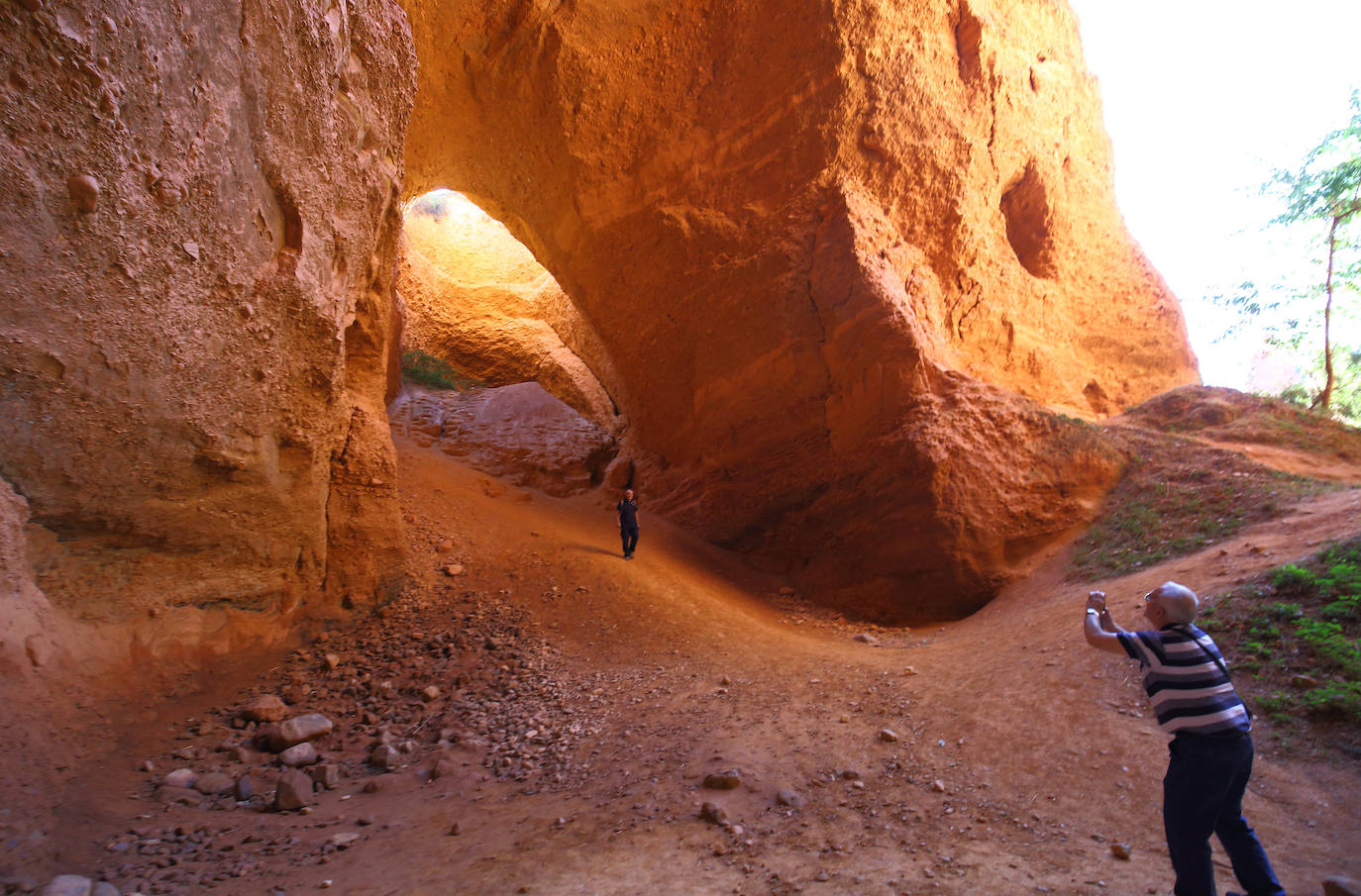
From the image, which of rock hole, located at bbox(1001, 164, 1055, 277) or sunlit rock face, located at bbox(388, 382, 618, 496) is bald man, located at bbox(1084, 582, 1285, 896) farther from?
sunlit rock face, located at bbox(388, 382, 618, 496)

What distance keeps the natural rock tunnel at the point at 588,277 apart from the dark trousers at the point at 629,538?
201 centimetres

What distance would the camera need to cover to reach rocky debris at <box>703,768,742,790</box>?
4.01 m

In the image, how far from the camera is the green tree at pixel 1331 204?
1060cm

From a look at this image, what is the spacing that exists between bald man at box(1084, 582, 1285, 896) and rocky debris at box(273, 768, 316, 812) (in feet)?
14.4

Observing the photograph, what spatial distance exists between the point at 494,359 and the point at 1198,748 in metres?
16.6

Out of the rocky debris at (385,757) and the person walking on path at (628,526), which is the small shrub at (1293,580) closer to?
the person walking on path at (628,526)

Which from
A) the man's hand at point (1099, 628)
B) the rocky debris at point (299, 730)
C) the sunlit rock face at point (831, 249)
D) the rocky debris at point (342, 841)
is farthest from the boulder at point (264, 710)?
the sunlit rock face at point (831, 249)

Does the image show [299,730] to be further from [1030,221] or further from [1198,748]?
[1030,221]

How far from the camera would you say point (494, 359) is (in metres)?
17.2

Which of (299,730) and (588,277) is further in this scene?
(588,277)

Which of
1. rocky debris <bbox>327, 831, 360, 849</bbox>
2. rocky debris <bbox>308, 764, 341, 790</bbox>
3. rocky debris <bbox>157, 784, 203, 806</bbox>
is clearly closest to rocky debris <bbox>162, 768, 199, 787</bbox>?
rocky debris <bbox>157, 784, 203, 806</bbox>

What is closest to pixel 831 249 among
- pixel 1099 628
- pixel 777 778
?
pixel 777 778

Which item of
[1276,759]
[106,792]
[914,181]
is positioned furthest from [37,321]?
[914,181]

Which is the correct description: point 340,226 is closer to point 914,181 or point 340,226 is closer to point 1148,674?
point 1148,674
